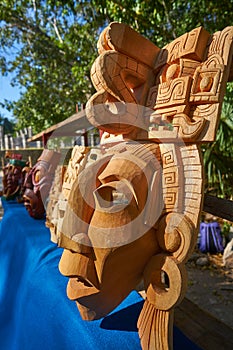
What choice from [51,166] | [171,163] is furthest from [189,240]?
[51,166]

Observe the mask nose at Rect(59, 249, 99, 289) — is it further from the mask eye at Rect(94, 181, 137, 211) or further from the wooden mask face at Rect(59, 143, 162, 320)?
the mask eye at Rect(94, 181, 137, 211)

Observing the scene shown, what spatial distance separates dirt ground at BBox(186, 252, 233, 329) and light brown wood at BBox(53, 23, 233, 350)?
56.0 inches

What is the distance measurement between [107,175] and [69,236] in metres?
0.22

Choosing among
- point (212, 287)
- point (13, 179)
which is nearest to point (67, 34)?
point (13, 179)

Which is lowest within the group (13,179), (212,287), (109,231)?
(212,287)

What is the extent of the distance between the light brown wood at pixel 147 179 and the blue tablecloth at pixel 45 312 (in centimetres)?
9

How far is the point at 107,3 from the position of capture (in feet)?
8.85

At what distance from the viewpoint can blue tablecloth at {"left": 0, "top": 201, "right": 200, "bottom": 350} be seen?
839mm

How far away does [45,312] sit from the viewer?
3.53ft

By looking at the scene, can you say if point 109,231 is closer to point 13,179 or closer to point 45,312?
point 45,312

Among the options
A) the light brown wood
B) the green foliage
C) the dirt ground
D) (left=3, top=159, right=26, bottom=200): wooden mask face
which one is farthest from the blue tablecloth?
the green foliage

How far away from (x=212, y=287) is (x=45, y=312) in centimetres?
175

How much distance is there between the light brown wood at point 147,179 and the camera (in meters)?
0.69

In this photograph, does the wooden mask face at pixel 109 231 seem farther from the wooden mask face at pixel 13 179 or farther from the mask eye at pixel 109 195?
the wooden mask face at pixel 13 179
